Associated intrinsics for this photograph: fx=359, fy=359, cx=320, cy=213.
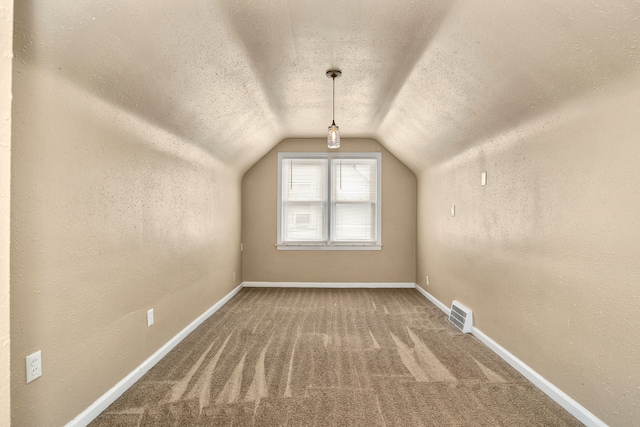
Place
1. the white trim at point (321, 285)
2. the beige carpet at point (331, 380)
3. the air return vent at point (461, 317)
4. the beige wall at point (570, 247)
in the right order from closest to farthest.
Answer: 1. the beige wall at point (570, 247)
2. the beige carpet at point (331, 380)
3. the air return vent at point (461, 317)
4. the white trim at point (321, 285)

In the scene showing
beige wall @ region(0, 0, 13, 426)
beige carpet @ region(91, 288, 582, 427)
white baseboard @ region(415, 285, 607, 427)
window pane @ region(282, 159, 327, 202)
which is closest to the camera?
beige wall @ region(0, 0, 13, 426)

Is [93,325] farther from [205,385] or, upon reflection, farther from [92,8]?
[92,8]

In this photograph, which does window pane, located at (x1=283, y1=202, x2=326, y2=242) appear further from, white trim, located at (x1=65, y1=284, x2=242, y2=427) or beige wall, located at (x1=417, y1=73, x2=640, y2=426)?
beige wall, located at (x1=417, y1=73, x2=640, y2=426)

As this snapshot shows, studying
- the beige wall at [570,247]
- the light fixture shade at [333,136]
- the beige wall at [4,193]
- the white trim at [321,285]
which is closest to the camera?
the beige wall at [4,193]

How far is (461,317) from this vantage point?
3.68 meters

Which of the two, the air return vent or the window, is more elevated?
the window

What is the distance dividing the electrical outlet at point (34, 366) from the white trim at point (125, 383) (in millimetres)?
407

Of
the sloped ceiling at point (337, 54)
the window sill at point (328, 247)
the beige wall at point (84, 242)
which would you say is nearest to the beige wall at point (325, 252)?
the window sill at point (328, 247)

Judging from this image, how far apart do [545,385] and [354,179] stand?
13.3 feet

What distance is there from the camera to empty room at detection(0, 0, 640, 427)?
64.8 inches

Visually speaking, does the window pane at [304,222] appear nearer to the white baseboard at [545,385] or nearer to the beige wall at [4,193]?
the white baseboard at [545,385]

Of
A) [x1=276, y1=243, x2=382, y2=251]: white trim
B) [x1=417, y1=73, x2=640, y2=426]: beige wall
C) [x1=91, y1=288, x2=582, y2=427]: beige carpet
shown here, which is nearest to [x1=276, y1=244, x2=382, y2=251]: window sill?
[x1=276, y1=243, x2=382, y2=251]: white trim

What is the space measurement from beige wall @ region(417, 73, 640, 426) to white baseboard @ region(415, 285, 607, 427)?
39 millimetres

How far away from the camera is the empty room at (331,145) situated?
5.40 feet
